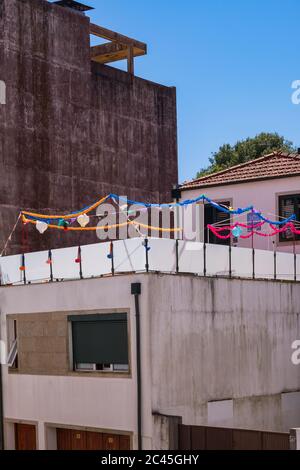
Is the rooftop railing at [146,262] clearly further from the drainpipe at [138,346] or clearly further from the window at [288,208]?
the window at [288,208]

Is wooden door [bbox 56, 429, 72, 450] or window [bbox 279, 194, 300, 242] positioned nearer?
wooden door [bbox 56, 429, 72, 450]

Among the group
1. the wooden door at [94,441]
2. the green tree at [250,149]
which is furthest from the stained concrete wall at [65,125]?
the green tree at [250,149]

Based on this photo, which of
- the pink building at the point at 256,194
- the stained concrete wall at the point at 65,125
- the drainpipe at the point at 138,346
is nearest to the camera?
the drainpipe at the point at 138,346

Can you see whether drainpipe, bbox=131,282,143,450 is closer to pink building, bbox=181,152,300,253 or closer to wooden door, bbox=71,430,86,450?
wooden door, bbox=71,430,86,450

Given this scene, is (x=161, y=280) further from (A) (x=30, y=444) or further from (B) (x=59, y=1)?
(B) (x=59, y=1)

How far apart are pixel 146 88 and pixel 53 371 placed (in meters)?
17.8

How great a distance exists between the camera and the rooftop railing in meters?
22.6

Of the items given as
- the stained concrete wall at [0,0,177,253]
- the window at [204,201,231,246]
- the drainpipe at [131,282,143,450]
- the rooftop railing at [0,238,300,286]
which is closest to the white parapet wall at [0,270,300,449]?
the drainpipe at [131,282,143,450]

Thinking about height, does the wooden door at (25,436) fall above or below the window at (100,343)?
below

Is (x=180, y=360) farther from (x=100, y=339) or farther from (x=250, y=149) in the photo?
(x=250, y=149)

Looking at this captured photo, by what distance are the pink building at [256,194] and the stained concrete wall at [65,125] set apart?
4184mm

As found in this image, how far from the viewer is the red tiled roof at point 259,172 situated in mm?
31234

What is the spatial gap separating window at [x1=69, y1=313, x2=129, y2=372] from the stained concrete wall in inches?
350

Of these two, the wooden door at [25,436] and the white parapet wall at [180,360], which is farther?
the wooden door at [25,436]
